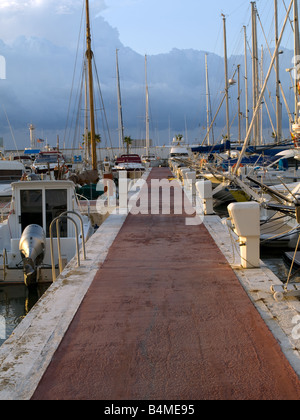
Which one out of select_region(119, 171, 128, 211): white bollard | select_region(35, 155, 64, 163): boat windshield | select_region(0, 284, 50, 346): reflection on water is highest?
select_region(35, 155, 64, 163): boat windshield

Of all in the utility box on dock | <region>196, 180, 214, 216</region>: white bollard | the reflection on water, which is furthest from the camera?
<region>196, 180, 214, 216</region>: white bollard

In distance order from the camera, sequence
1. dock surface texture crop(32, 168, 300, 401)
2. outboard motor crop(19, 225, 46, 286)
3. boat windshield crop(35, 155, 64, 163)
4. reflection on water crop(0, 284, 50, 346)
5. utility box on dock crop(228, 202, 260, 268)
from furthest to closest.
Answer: boat windshield crop(35, 155, 64, 163) < outboard motor crop(19, 225, 46, 286) < reflection on water crop(0, 284, 50, 346) < utility box on dock crop(228, 202, 260, 268) < dock surface texture crop(32, 168, 300, 401)

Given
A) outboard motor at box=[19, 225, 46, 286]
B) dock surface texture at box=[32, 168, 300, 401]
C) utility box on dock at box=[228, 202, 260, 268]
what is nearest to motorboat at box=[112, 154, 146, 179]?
outboard motor at box=[19, 225, 46, 286]

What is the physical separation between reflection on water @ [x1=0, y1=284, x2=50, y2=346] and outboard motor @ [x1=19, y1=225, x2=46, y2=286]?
0.33m

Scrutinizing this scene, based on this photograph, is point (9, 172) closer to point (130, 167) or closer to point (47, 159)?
point (130, 167)

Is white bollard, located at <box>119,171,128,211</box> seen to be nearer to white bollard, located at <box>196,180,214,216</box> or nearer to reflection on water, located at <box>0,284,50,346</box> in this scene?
white bollard, located at <box>196,180,214,216</box>

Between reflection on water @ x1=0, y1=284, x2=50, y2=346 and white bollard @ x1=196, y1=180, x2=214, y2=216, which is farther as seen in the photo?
white bollard @ x1=196, y1=180, x2=214, y2=216

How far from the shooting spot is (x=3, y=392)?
397 cm

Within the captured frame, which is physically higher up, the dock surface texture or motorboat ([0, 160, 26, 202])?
motorboat ([0, 160, 26, 202])

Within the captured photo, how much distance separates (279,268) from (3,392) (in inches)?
410

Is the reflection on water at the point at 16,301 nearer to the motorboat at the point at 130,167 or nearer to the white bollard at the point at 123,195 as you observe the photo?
the white bollard at the point at 123,195

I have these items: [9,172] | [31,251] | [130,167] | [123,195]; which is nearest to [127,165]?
[130,167]

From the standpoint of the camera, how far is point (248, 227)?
7.30 meters

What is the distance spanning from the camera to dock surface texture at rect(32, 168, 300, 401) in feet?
13.0
